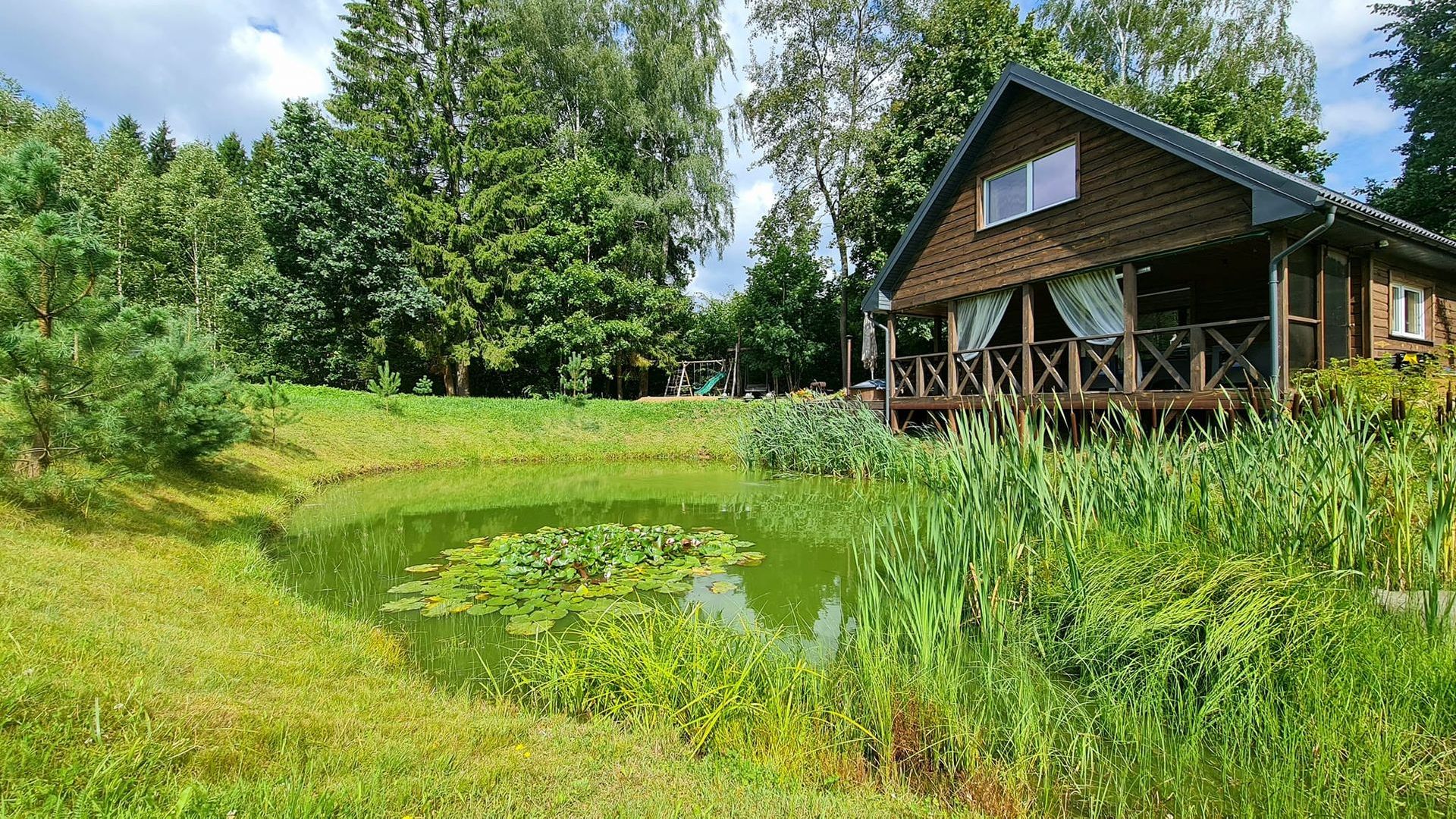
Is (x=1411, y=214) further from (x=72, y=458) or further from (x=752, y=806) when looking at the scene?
(x=72, y=458)

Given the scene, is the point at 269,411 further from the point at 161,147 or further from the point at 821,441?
the point at 161,147

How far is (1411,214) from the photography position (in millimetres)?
16406

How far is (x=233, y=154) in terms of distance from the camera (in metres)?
40.1

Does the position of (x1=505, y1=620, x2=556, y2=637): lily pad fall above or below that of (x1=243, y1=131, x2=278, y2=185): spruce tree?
below

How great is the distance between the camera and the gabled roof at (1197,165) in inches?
274

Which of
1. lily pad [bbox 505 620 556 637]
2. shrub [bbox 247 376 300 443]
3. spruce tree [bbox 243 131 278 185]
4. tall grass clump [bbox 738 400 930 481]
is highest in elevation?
spruce tree [bbox 243 131 278 185]

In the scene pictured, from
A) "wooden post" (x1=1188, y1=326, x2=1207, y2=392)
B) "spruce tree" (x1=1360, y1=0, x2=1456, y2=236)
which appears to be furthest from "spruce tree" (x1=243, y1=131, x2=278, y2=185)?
"spruce tree" (x1=1360, y1=0, x2=1456, y2=236)

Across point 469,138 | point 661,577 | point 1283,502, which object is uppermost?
point 469,138

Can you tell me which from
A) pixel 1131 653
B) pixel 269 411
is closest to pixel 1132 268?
pixel 1131 653

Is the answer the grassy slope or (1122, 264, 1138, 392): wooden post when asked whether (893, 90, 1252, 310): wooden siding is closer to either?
(1122, 264, 1138, 392): wooden post

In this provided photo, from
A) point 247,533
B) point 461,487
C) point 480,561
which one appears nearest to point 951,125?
point 461,487

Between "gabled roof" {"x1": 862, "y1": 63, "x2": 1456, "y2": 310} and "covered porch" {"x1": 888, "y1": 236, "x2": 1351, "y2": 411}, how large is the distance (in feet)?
2.17

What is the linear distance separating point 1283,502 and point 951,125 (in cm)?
1595

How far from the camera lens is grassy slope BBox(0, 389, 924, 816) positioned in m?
1.80
